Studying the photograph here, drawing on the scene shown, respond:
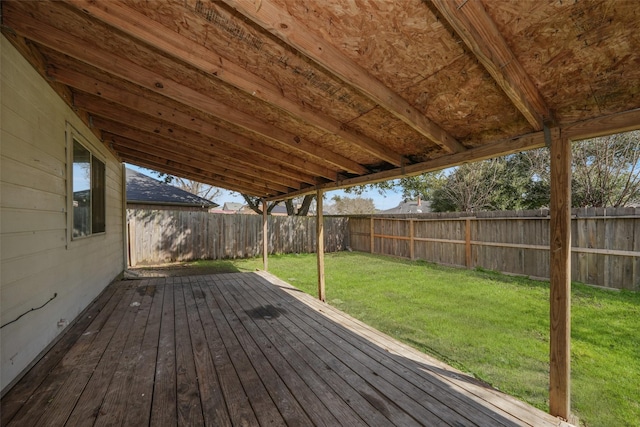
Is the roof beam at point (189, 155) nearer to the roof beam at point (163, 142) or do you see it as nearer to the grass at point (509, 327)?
the roof beam at point (163, 142)

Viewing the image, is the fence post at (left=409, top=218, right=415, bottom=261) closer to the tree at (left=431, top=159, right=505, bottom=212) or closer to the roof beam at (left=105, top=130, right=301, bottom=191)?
the roof beam at (left=105, top=130, right=301, bottom=191)

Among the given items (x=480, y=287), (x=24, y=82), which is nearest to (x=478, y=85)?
(x=24, y=82)

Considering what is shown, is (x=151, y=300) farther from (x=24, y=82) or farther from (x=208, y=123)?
(x=24, y=82)

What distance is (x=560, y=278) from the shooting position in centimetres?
177

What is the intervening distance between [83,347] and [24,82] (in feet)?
7.38

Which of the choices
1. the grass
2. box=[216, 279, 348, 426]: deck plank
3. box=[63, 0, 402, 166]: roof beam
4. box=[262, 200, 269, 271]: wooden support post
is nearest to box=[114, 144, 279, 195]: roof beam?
box=[262, 200, 269, 271]: wooden support post

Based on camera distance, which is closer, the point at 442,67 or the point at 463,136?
the point at 442,67

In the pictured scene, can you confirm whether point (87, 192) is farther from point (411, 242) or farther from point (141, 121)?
point (411, 242)

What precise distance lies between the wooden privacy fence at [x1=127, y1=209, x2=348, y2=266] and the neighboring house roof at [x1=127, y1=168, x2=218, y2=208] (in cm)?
195

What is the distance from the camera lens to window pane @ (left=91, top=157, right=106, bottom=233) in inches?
146

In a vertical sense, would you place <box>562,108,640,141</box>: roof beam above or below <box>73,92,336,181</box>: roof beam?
below

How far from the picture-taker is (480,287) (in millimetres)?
5078

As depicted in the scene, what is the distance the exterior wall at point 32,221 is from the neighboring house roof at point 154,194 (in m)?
7.60

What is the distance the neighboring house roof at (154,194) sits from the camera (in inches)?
389
